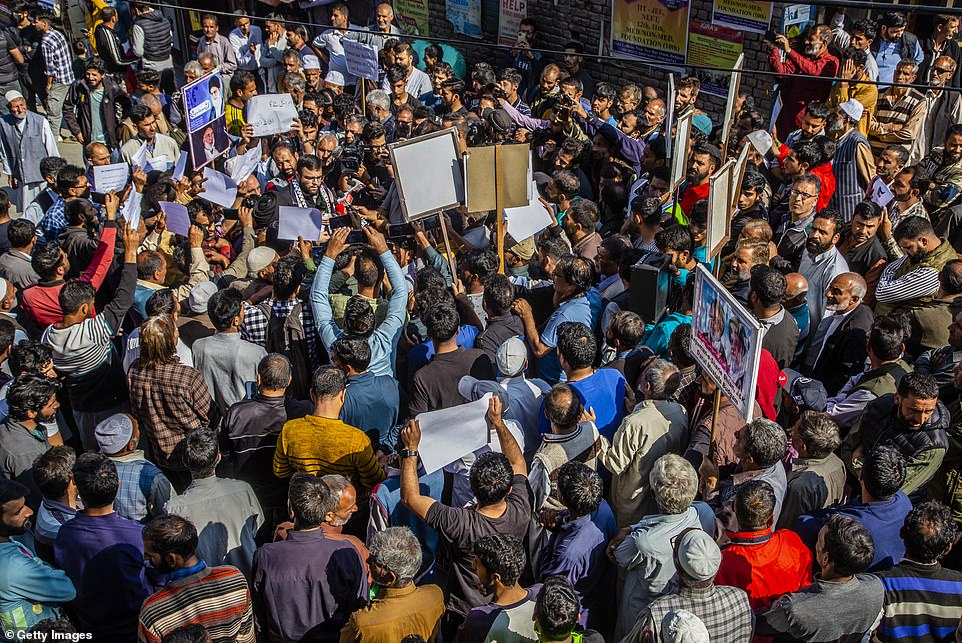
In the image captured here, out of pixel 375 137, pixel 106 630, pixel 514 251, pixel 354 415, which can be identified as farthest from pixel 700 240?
pixel 106 630

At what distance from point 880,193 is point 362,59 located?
5741mm

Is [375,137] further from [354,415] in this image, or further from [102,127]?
[102,127]

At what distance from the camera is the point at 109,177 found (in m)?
7.95

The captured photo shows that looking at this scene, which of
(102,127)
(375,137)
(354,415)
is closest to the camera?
(354,415)

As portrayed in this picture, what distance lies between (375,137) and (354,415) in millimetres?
4259

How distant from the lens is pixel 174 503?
4.25m

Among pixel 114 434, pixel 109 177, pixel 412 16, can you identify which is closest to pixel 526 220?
pixel 114 434

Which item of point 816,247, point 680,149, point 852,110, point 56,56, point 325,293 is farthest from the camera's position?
point 56,56

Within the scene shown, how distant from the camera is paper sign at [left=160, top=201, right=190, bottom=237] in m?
6.99

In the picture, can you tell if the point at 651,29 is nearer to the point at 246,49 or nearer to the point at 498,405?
the point at 246,49

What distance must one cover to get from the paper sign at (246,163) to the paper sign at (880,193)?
5.73m

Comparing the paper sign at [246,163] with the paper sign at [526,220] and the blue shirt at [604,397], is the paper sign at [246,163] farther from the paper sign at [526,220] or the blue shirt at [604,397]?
the blue shirt at [604,397]

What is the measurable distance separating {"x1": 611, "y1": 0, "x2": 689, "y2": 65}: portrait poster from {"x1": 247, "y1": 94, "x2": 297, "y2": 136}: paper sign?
5216 mm

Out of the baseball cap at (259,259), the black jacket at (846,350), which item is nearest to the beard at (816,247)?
the black jacket at (846,350)
